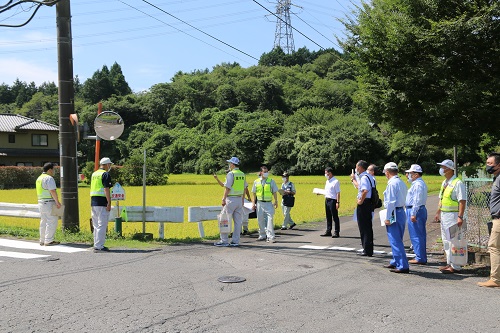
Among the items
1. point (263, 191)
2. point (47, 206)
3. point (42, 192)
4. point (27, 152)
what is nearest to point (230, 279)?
point (263, 191)

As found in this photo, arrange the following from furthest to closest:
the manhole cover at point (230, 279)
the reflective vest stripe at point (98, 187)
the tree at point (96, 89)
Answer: the tree at point (96, 89) < the reflective vest stripe at point (98, 187) < the manhole cover at point (230, 279)

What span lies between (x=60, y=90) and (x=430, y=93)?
924 cm

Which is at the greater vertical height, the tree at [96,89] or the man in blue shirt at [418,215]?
the tree at [96,89]

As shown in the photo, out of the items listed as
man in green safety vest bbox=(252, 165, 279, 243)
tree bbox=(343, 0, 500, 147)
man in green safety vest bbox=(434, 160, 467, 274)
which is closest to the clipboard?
man in green safety vest bbox=(252, 165, 279, 243)

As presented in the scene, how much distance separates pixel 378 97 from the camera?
35.8ft

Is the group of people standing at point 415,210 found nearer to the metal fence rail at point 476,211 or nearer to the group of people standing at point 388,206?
the group of people standing at point 388,206

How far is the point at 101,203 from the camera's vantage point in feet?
34.7

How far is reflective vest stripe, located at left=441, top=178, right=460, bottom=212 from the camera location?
27.6ft

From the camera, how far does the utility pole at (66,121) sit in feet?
40.9

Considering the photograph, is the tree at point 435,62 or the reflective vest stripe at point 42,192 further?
the reflective vest stripe at point 42,192

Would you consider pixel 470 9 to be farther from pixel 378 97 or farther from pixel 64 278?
pixel 64 278

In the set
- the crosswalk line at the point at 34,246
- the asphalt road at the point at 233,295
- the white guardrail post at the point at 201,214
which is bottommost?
the asphalt road at the point at 233,295

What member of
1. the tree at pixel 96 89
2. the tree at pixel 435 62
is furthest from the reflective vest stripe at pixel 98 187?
the tree at pixel 96 89

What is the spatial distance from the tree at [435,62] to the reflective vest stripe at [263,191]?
3.51m
